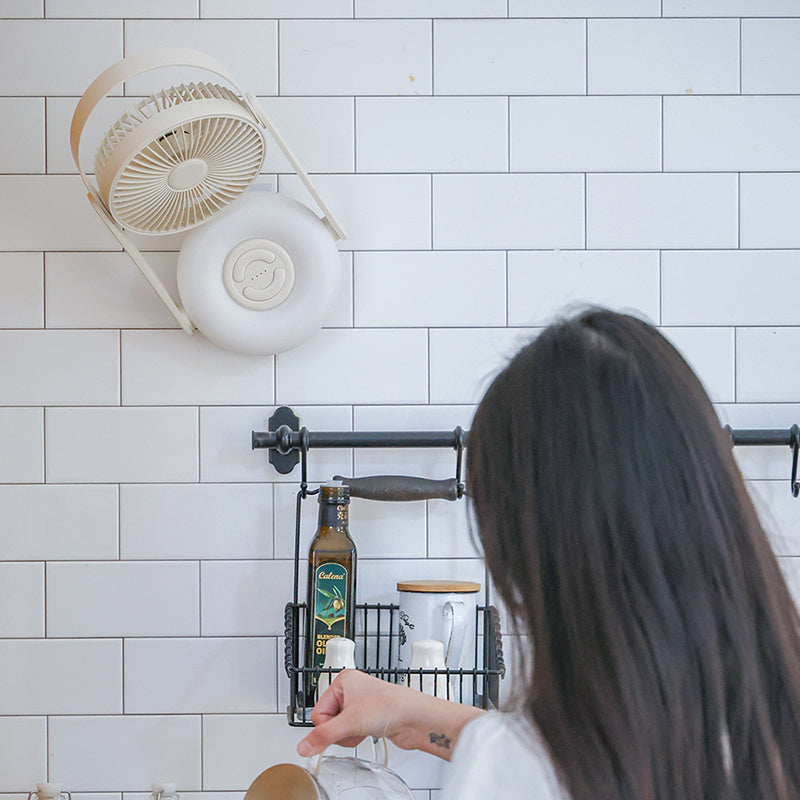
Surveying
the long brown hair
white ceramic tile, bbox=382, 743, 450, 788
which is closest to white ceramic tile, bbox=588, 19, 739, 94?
the long brown hair

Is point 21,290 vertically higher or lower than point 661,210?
lower

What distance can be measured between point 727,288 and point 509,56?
Answer: 0.41 metres

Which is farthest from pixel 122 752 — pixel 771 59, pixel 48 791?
pixel 771 59

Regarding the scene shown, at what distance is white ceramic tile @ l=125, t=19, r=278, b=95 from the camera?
124cm

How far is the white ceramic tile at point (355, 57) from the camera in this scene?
1.24 m

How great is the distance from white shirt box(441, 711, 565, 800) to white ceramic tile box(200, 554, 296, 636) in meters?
0.66

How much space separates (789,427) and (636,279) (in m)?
0.27

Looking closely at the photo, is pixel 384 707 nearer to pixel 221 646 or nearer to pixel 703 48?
pixel 221 646

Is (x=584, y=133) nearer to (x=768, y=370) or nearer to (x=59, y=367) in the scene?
(x=768, y=370)

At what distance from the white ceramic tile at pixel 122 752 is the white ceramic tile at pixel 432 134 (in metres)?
0.77

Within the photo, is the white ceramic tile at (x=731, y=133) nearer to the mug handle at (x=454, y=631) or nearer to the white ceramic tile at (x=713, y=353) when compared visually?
the white ceramic tile at (x=713, y=353)

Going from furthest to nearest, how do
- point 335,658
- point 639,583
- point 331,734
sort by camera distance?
1. point 335,658
2. point 331,734
3. point 639,583

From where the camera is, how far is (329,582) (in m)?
1.12

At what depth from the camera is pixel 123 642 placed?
1.23m
